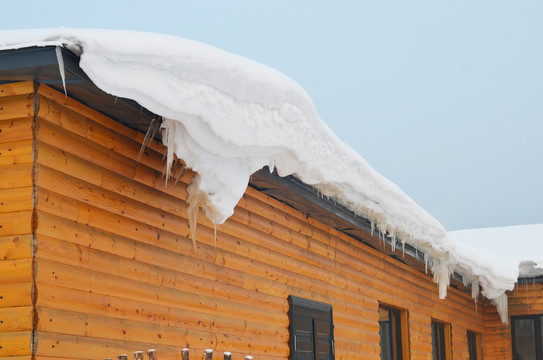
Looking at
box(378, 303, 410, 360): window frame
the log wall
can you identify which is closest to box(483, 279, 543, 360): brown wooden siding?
box(378, 303, 410, 360): window frame

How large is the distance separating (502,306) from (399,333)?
4637 mm

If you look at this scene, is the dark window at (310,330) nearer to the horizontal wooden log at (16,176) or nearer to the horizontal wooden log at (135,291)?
the horizontal wooden log at (135,291)

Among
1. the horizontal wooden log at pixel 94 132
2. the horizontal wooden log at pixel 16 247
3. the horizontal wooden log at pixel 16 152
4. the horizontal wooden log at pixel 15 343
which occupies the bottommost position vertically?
the horizontal wooden log at pixel 15 343

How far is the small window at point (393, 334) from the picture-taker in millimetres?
10883

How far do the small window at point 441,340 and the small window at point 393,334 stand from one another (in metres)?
1.99

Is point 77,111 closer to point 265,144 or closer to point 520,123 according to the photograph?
point 265,144

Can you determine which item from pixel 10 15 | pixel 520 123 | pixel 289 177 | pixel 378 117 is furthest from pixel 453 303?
pixel 10 15

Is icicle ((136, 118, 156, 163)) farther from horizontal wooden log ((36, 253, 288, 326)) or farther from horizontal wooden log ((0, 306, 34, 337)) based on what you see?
horizontal wooden log ((0, 306, 34, 337))

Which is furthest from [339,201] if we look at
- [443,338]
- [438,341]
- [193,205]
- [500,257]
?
[500,257]

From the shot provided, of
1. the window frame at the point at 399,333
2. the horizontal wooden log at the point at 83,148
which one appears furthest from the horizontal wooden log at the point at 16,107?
the window frame at the point at 399,333

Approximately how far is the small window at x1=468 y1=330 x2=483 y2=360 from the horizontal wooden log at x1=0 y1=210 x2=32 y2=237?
41.1 ft

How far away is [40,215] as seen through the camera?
4430 mm

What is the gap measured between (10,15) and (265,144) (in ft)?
667

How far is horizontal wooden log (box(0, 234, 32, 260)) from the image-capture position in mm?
4367
